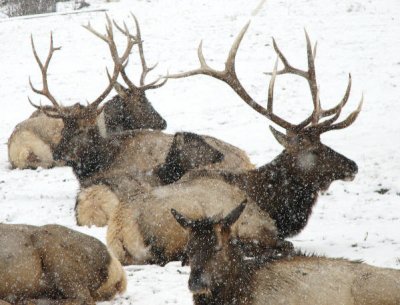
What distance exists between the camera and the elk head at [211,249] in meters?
4.98

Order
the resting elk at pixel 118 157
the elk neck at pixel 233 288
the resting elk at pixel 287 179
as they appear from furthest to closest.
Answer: the resting elk at pixel 118 157
the resting elk at pixel 287 179
the elk neck at pixel 233 288

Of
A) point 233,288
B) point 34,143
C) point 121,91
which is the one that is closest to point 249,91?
point 121,91

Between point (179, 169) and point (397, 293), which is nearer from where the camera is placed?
point (397, 293)

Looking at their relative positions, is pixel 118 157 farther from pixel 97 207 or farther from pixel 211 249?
pixel 211 249

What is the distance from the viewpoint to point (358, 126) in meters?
12.8

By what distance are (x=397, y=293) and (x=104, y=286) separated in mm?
2285

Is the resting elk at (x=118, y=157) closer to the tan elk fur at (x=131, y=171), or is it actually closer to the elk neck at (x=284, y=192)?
the tan elk fur at (x=131, y=171)

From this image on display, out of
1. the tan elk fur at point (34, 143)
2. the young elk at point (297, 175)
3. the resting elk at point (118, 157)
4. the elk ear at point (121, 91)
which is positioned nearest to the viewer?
the young elk at point (297, 175)

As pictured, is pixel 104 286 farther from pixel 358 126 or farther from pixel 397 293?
pixel 358 126

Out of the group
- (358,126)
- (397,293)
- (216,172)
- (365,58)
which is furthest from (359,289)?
(365,58)

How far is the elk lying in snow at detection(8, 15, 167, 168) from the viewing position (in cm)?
1200

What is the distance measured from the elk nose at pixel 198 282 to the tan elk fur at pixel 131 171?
2.97 metres

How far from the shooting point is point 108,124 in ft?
39.1

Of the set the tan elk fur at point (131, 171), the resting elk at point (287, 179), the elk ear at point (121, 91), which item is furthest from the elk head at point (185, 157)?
the elk ear at point (121, 91)
